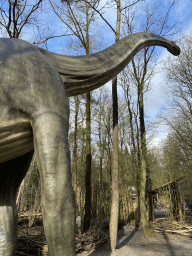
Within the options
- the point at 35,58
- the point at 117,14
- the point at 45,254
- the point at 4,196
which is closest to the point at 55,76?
the point at 35,58

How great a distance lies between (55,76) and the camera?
4.64 ft

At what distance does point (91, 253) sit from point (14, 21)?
6.95 meters

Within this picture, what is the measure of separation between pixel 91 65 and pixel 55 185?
922 millimetres

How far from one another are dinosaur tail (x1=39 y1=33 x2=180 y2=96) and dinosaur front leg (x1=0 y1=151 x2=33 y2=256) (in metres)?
0.61

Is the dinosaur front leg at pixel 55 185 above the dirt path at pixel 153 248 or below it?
above

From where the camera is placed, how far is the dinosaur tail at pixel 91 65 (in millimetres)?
1605

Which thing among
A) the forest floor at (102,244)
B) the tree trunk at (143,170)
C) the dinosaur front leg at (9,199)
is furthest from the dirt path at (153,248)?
the dinosaur front leg at (9,199)

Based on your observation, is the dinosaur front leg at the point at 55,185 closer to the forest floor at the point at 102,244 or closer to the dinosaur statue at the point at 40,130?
the dinosaur statue at the point at 40,130

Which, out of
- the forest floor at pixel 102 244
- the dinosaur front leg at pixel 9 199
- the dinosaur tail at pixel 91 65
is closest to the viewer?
the dinosaur front leg at pixel 9 199

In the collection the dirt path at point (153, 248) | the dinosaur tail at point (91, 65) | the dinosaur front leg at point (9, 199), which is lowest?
the dirt path at point (153, 248)

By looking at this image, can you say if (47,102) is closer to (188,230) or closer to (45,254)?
(45,254)

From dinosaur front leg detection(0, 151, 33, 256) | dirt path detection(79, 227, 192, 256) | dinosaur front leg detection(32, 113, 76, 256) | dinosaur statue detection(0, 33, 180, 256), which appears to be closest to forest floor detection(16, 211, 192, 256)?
dirt path detection(79, 227, 192, 256)

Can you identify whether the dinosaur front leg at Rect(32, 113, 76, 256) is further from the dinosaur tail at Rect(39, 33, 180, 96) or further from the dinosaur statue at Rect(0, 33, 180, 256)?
the dinosaur tail at Rect(39, 33, 180, 96)

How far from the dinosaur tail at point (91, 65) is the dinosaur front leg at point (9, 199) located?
2.01 ft
